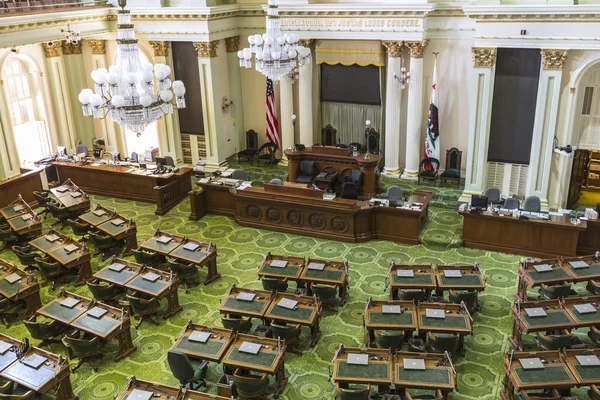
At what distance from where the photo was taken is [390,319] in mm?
10312

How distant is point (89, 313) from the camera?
35.4 ft

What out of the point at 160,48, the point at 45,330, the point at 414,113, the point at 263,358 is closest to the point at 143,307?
the point at 45,330

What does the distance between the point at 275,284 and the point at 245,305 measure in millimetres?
1136

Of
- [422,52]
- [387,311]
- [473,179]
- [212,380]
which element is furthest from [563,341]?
[422,52]

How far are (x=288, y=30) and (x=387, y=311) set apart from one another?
11.3 m

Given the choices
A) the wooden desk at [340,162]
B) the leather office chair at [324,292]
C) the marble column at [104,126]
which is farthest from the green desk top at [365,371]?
the marble column at [104,126]

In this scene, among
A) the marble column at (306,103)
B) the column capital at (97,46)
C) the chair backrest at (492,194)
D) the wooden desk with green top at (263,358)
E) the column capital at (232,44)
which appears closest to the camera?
the wooden desk with green top at (263,358)

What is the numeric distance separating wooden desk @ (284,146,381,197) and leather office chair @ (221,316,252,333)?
7.46 metres

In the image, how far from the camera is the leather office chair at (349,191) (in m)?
16.0

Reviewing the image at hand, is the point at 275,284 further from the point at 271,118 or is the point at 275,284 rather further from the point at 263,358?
the point at 271,118

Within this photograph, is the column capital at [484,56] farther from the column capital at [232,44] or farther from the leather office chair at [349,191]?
the column capital at [232,44]

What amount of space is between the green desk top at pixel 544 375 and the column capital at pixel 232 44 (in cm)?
1489

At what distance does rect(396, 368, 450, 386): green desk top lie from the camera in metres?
8.69

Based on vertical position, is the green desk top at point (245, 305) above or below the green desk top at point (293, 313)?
above
